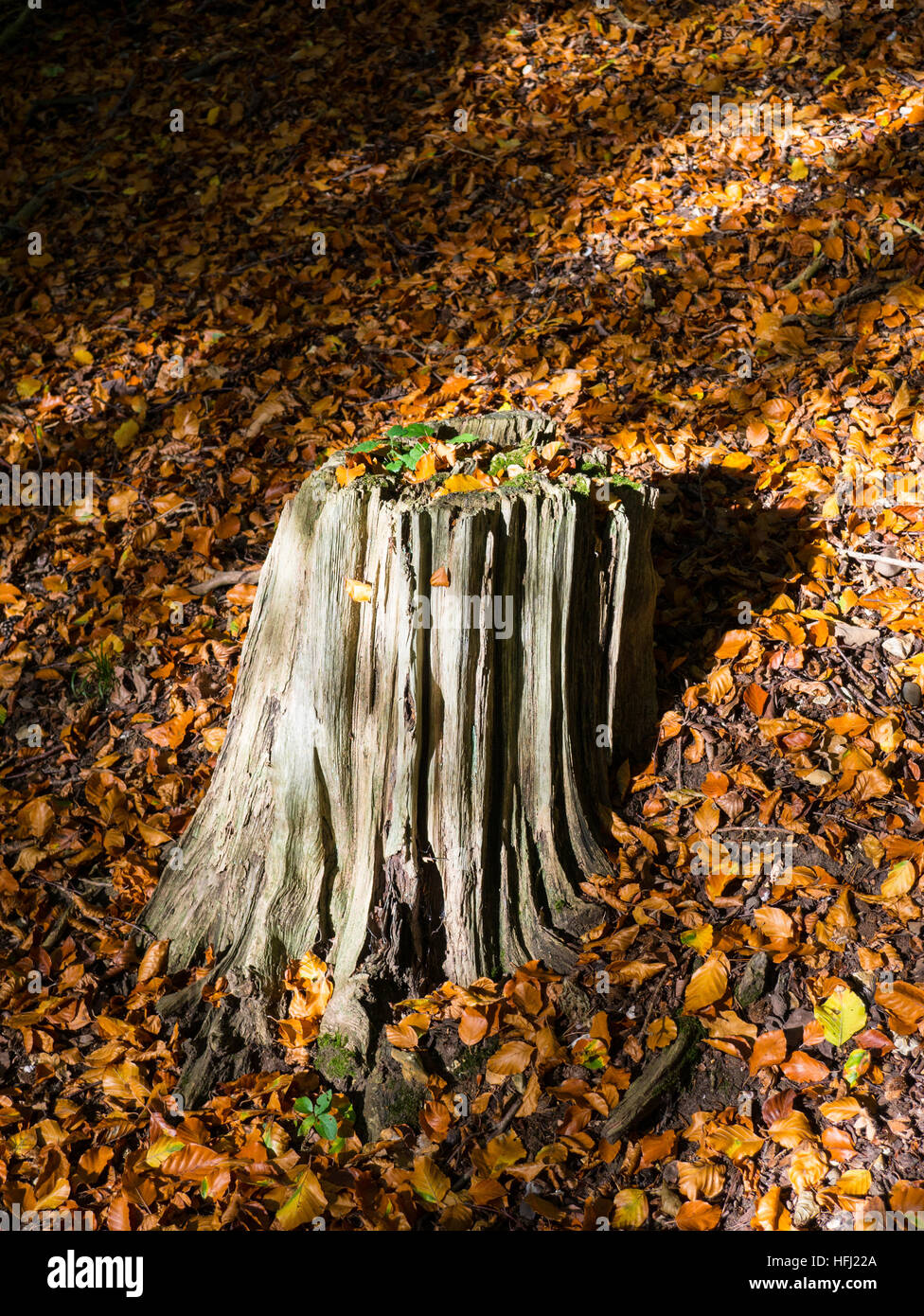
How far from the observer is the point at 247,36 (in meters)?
7.44

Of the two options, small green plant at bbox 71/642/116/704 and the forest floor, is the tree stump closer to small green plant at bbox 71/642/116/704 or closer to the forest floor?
the forest floor

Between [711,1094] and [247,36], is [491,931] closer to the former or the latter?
[711,1094]

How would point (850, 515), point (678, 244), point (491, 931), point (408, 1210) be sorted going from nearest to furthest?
point (408, 1210) < point (491, 931) < point (850, 515) < point (678, 244)

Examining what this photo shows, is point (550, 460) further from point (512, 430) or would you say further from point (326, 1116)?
point (326, 1116)

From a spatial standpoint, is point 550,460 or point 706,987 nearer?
point 706,987

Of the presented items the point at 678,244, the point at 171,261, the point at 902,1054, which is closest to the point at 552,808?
the point at 902,1054

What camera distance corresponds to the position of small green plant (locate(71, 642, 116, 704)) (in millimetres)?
3916

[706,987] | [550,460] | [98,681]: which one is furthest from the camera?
[98,681]

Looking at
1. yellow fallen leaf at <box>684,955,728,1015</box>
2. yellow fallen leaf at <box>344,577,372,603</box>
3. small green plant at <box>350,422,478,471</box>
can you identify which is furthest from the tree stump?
yellow fallen leaf at <box>684,955,728,1015</box>

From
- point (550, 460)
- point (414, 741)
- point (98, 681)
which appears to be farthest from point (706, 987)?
point (98, 681)

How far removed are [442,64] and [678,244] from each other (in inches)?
117

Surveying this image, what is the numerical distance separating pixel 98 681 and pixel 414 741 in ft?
6.30

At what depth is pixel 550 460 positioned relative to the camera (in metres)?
2.80

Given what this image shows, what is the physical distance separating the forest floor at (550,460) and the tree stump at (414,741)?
0.52 ft
